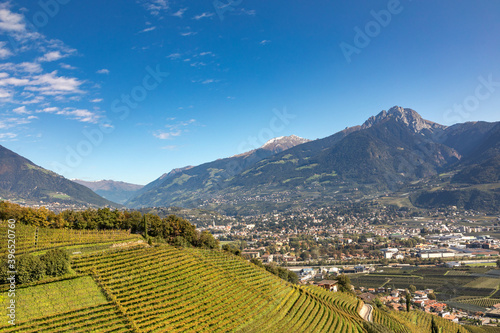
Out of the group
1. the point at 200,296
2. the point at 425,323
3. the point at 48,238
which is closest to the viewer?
the point at 200,296

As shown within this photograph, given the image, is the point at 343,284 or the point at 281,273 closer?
the point at 281,273

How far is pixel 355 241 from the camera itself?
19488 centimetres

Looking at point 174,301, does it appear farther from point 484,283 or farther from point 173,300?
point 484,283

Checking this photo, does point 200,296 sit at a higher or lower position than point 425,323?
higher

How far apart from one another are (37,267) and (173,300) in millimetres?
14388

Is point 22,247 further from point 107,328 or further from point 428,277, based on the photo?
point 428,277

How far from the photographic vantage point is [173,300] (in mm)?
36969

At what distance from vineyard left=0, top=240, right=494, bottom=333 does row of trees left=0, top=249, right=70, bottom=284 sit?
1.25 metres

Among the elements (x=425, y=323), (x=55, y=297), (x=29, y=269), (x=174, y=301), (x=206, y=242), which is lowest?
(x=425, y=323)

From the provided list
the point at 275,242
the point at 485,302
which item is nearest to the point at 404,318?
the point at 485,302

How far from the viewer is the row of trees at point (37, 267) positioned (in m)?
32.6

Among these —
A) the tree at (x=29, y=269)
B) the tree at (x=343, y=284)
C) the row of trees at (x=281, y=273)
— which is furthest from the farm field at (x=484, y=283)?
the tree at (x=29, y=269)

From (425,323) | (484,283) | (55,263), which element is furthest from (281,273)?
(484,283)

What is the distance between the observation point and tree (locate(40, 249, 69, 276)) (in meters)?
35.2
